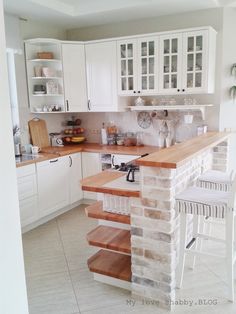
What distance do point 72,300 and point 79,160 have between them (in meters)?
2.28

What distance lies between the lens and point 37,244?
3279mm

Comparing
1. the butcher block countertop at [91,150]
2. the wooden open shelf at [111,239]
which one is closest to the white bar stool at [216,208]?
the wooden open shelf at [111,239]

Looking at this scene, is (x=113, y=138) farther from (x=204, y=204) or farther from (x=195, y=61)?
(x=204, y=204)

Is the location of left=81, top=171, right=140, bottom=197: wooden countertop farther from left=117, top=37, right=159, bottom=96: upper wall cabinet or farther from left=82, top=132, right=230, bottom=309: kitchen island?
left=117, top=37, right=159, bottom=96: upper wall cabinet

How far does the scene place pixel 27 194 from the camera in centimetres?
351

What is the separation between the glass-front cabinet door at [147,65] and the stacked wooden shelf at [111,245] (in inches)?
76.8

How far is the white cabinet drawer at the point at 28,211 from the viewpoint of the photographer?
3461mm

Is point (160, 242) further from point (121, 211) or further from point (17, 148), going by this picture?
point (17, 148)

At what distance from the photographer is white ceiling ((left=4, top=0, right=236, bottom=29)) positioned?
3.48 m

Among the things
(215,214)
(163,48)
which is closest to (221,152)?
(163,48)

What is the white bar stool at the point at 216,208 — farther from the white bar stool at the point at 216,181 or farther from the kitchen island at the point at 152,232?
the white bar stool at the point at 216,181

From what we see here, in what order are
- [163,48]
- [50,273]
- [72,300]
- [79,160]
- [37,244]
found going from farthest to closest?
[79,160]
[163,48]
[37,244]
[50,273]
[72,300]

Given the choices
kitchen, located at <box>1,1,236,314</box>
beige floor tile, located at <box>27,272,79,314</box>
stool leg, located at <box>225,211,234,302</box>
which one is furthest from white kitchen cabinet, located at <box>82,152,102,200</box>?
stool leg, located at <box>225,211,234,302</box>

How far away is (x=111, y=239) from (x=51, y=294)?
2.20 ft
